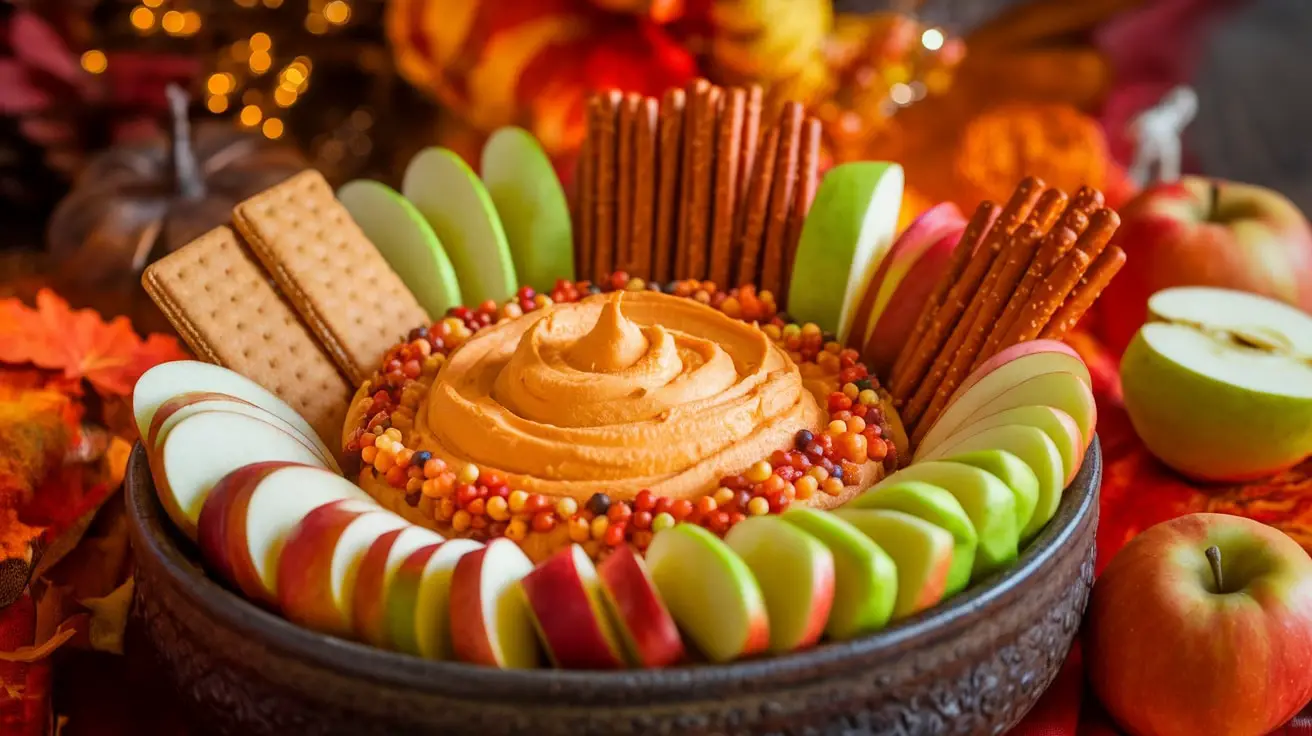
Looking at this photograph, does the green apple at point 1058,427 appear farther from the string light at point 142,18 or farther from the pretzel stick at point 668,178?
the string light at point 142,18

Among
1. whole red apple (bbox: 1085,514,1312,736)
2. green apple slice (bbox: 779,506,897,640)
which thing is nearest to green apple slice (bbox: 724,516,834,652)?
green apple slice (bbox: 779,506,897,640)

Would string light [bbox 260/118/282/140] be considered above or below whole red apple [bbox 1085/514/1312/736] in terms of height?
above

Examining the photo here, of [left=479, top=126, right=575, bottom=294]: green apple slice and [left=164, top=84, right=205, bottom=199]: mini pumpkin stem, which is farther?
[left=164, top=84, right=205, bottom=199]: mini pumpkin stem

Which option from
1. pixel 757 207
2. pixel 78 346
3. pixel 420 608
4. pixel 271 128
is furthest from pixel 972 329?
pixel 271 128

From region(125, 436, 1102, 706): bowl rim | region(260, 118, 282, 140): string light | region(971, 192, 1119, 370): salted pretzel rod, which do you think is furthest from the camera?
region(260, 118, 282, 140): string light

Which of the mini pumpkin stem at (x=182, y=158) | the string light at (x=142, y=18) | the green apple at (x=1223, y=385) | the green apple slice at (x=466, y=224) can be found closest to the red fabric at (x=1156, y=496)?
the green apple at (x=1223, y=385)

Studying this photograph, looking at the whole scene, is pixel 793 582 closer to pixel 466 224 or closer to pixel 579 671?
pixel 579 671

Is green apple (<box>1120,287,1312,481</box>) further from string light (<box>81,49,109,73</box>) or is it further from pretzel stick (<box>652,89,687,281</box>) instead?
string light (<box>81,49,109,73</box>)

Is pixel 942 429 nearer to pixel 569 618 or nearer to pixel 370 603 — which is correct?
pixel 569 618
